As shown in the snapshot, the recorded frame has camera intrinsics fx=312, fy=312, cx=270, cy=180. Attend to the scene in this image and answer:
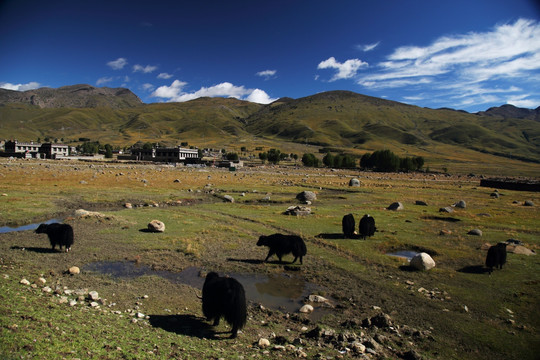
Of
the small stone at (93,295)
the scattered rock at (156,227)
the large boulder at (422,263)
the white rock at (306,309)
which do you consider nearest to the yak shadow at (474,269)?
the large boulder at (422,263)

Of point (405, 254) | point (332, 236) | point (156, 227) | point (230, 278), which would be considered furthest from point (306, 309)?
point (156, 227)

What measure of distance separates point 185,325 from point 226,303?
1.67 m

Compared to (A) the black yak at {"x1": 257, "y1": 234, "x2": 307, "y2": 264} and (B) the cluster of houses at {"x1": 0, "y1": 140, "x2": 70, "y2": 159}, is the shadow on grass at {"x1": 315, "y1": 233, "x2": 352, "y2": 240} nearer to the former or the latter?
(A) the black yak at {"x1": 257, "y1": 234, "x2": 307, "y2": 264}

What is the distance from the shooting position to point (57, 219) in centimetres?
2505

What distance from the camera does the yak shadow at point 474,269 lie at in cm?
1575

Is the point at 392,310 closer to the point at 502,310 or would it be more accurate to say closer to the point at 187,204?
the point at 502,310

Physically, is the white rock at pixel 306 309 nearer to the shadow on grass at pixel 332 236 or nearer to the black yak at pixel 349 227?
the shadow on grass at pixel 332 236

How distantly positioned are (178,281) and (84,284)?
354 centimetres

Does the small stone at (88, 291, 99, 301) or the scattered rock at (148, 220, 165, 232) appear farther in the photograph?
the scattered rock at (148, 220, 165, 232)

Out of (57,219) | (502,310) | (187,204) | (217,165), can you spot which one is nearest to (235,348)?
(502,310)

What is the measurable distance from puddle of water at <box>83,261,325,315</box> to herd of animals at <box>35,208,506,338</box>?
5.97 ft

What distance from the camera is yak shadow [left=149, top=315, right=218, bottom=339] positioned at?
9.16 metres

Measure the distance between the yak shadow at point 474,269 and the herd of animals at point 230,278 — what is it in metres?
0.27

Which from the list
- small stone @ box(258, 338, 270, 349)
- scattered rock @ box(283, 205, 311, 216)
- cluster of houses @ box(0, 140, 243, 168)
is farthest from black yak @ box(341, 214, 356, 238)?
cluster of houses @ box(0, 140, 243, 168)
